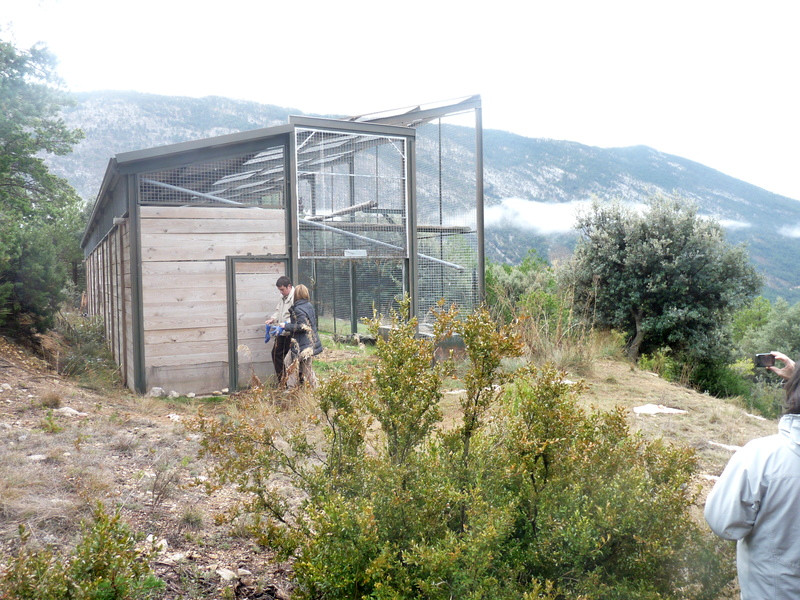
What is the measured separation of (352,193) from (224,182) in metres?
1.99

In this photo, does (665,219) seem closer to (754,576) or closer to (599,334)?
(599,334)

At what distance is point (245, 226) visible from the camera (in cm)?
907

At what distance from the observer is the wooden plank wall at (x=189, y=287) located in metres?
8.55

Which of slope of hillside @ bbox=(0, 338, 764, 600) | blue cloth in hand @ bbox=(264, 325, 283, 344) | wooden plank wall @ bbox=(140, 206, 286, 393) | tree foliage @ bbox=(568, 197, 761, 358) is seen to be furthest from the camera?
tree foliage @ bbox=(568, 197, 761, 358)

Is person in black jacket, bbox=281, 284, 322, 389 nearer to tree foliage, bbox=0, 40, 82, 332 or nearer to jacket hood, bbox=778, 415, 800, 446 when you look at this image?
jacket hood, bbox=778, 415, 800, 446

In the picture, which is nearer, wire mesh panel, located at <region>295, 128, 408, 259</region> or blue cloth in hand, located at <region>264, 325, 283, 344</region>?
blue cloth in hand, located at <region>264, 325, 283, 344</region>

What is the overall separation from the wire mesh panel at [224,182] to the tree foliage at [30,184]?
4.28 metres

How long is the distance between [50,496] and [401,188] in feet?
25.2

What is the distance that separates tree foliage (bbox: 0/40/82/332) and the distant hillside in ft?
304

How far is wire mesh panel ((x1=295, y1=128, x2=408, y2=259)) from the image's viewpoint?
31.5ft

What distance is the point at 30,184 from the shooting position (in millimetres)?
16766

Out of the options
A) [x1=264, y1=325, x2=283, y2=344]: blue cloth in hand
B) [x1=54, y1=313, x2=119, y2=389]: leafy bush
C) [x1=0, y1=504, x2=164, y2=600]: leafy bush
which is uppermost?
[x1=0, y1=504, x2=164, y2=600]: leafy bush

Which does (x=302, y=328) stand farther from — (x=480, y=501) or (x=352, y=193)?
(x=480, y=501)

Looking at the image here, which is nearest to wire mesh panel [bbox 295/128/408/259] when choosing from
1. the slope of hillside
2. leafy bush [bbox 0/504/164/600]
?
the slope of hillside
